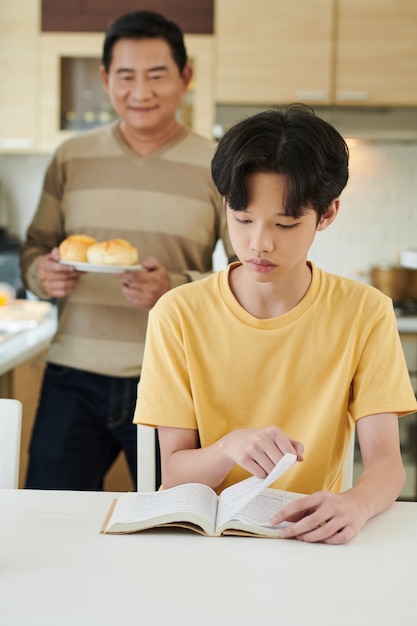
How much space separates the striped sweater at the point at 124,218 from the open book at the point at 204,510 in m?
0.88

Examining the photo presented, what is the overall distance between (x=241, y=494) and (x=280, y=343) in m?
0.32

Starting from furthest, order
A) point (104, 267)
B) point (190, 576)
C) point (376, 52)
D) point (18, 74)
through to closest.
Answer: point (18, 74) < point (376, 52) < point (104, 267) < point (190, 576)

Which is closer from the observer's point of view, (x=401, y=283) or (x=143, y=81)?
(x=143, y=81)

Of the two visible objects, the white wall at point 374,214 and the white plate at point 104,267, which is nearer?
the white plate at point 104,267

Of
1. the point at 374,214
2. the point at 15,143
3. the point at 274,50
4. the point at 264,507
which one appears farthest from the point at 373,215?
the point at 264,507

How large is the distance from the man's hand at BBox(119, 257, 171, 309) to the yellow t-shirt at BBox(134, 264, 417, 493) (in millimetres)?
546

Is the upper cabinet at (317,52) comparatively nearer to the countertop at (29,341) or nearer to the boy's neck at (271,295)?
the countertop at (29,341)

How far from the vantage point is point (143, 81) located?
2.12 meters


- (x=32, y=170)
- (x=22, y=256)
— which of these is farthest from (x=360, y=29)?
(x=22, y=256)

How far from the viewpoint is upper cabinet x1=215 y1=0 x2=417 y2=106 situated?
3.71 metres

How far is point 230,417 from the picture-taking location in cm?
146

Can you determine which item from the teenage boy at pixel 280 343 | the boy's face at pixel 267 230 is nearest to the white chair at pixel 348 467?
the teenage boy at pixel 280 343

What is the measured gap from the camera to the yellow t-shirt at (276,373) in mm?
1438

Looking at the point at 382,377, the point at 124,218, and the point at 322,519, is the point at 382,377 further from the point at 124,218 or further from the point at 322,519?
the point at 124,218
